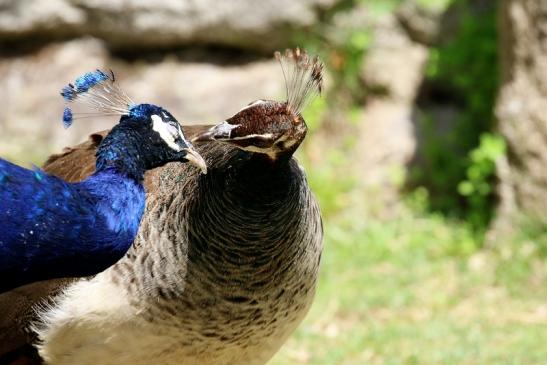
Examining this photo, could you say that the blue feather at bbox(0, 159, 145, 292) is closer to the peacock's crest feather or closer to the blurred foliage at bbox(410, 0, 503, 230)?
the peacock's crest feather

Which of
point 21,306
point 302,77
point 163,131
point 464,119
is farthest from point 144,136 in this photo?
point 464,119

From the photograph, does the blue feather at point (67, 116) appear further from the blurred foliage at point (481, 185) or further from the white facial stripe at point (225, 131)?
the blurred foliage at point (481, 185)

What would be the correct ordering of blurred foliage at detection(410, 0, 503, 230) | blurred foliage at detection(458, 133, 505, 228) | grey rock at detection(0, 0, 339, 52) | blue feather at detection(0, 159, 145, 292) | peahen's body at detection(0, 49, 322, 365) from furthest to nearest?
grey rock at detection(0, 0, 339, 52) → blurred foliage at detection(410, 0, 503, 230) → blurred foliage at detection(458, 133, 505, 228) → peahen's body at detection(0, 49, 322, 365) → blue feather at detection(0, 159, 145, 292)

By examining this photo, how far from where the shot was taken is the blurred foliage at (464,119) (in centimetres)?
584

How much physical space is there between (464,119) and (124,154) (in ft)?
11.7

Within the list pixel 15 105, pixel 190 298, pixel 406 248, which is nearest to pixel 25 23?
pixel 15 105

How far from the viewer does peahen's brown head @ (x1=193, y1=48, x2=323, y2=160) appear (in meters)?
2.74

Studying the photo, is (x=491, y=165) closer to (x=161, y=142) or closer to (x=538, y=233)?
(x=538, y=233)

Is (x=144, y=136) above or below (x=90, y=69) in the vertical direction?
below

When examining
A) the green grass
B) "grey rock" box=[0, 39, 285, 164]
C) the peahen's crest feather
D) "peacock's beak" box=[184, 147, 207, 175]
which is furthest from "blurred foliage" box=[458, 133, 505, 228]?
"peacock's beak" box=[184, 147, 207, 175]

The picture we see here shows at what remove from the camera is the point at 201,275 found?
3199 millimetres

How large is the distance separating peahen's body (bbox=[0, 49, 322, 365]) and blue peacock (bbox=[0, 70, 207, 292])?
0.93 ft

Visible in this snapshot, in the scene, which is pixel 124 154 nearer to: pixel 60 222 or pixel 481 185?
pixel 60 222

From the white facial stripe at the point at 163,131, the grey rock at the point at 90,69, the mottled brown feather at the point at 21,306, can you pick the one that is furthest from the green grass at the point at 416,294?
the white facial stripe at the point at 163,131
